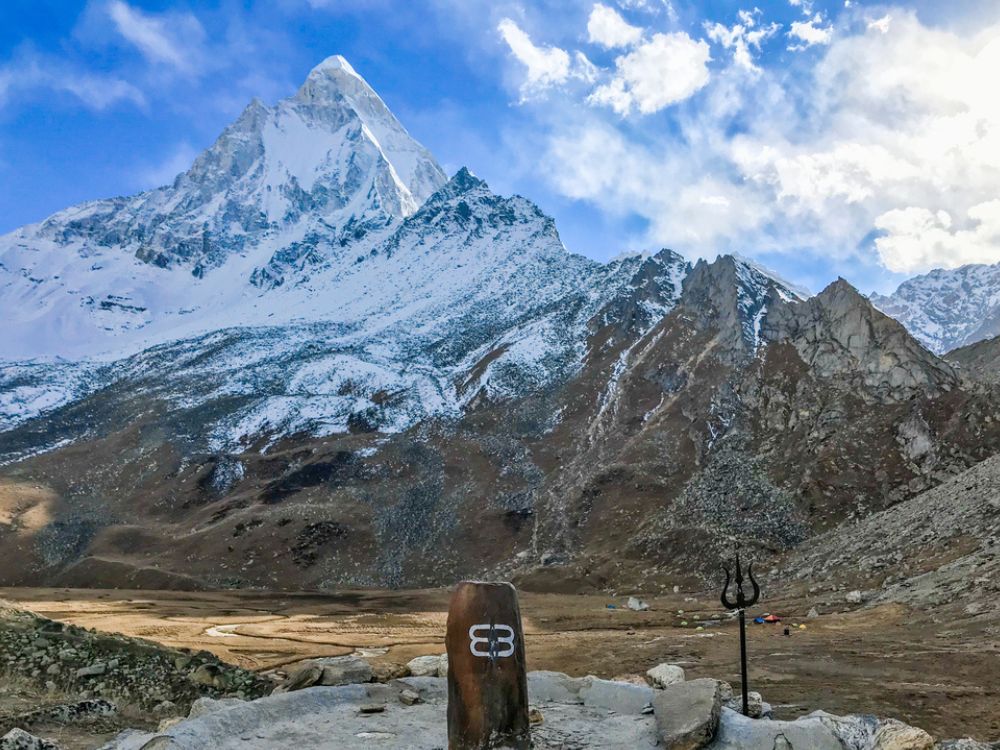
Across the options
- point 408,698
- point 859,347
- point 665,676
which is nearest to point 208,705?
point 408,698

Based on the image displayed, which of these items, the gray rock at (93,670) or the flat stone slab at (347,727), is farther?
the gray rock at (93,670)

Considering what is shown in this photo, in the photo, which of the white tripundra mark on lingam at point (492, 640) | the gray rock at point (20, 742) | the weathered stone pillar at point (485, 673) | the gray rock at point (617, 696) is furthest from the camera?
the gray rock at point (617, 696)

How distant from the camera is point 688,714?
11031mm

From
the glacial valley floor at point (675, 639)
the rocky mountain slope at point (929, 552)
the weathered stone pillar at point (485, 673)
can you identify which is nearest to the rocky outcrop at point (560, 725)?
the weathered stone pillar at point (485, 673)

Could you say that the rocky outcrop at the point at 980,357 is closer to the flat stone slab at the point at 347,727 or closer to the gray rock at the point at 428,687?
the gray rock at the point at 428,687

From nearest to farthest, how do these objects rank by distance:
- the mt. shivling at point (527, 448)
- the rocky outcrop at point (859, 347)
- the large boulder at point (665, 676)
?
the large boulder at point (665, 676), the mt. shivling at point (527, 448), the rocky outcrop at point (859, 347)

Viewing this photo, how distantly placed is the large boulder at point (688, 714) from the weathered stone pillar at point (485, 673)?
2.31 meters

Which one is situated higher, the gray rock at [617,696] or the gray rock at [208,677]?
the gray rock at [617,696]

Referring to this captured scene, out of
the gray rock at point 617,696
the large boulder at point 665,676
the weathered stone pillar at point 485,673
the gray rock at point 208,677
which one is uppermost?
the weathered stone pillar at point 485,673

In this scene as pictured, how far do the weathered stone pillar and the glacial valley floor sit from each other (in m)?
7.68

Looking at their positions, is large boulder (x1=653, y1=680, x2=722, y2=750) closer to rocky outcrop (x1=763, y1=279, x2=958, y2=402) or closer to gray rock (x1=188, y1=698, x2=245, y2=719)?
gray rock (x1=188, y1=698, x2=245, y2=719)

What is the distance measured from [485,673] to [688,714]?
3450mm

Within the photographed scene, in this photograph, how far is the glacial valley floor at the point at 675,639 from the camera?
639 inches

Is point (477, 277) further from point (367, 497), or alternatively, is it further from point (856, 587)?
point (856, 587)
